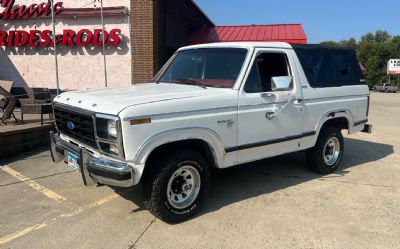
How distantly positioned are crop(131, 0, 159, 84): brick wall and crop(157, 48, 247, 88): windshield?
18.6 feet

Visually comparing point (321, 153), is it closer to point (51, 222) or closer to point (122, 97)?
point (122, 97)

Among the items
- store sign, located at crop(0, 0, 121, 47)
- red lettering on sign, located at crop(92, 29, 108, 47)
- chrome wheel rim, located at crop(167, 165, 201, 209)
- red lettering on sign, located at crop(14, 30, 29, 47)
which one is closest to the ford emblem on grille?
chrome wheel rim, located at crop(167, 165, 201, 209)

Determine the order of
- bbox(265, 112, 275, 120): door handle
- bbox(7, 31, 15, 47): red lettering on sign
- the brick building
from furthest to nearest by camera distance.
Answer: bbox(7, 31, 15, 47): red lettering on sign → the brick building → bbox(265, 112, 275, 120): door handle

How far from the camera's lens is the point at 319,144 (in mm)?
6008

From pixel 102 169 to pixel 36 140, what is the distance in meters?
4.42

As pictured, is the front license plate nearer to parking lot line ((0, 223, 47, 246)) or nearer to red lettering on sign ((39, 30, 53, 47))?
parking lot line ((0, 223, 47, 246))

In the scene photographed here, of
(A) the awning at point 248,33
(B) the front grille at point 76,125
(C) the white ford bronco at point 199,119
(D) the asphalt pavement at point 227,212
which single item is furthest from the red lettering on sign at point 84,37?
(B) the front grille at point 76,125

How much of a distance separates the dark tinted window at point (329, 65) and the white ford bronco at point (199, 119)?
2cm

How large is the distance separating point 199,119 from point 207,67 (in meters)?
1.16

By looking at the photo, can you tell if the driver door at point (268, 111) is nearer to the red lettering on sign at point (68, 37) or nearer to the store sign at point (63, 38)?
the store sign at point (63, 38)

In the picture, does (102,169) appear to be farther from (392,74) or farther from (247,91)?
(392,74)

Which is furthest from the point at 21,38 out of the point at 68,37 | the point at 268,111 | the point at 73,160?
the point at 268,111

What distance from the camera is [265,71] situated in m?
5.09

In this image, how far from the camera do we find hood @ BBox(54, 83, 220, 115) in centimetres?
384
